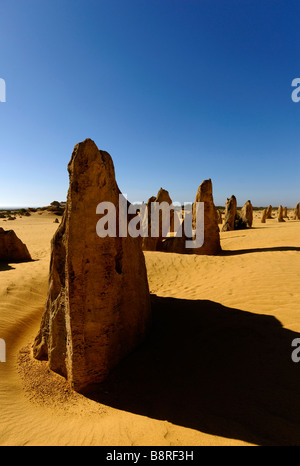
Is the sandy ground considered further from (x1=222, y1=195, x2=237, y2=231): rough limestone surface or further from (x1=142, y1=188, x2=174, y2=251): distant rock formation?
(x1=222, y1=195, x2=237, y2=231): rough limestone surface

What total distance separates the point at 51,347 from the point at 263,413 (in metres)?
2.99

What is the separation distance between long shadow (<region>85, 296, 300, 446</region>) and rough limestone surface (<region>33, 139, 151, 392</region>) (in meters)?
0.41

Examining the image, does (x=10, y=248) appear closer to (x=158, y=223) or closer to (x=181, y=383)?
(x=158, y=223)

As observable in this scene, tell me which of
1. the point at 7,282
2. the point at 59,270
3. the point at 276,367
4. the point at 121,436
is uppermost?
the point at 59,270

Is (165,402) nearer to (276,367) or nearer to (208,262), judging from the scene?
(276,367)

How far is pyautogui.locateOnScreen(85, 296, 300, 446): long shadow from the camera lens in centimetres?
246

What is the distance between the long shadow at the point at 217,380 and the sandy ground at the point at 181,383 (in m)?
0.01

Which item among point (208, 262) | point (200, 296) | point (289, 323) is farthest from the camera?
point (208, 262)

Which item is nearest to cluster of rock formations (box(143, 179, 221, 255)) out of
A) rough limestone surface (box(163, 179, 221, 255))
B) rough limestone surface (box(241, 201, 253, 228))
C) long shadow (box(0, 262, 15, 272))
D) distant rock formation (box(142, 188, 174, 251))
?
rough limestone surface (box(163, 179, 221, 255))

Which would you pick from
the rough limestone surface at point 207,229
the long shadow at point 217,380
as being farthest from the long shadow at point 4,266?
the rough limestone surface at point 207,229

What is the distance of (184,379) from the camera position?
10.4 ft

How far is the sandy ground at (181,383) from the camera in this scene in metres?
2.41

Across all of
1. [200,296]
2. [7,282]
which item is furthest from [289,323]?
[7,282]

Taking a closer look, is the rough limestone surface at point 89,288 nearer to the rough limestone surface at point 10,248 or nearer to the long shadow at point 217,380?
the long shadow at point 217,380
